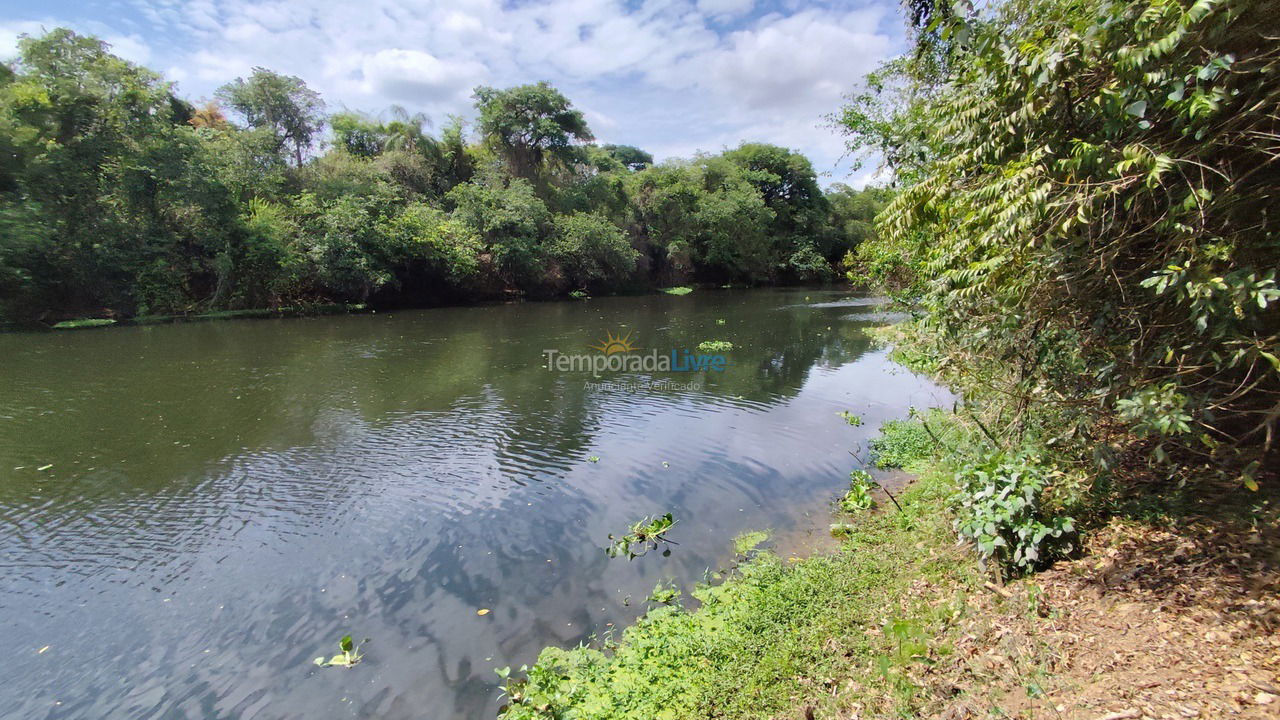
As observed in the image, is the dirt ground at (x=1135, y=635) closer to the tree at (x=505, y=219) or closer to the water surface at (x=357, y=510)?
Result: the water surface at (x=357, y=510)

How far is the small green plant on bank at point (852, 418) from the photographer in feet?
35.4

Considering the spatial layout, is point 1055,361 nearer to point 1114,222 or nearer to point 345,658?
point 1114,222

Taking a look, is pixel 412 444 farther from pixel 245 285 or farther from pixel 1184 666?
pixel 245 285

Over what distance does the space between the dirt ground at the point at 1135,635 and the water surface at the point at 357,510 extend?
9.08 feet

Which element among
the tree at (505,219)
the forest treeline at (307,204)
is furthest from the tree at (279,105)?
the tree at (505,219)

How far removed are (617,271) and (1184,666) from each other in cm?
4199

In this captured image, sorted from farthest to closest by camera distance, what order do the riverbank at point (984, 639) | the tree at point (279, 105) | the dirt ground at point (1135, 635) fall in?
the tree at point (279, 105)
the riverbank at point (984, 639)
the dirt ground at point (1135, 635)

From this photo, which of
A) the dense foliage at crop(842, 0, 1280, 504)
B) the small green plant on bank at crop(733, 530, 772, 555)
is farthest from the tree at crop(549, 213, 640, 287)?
the dense foliage at crop(842, 0, 1280, 504)

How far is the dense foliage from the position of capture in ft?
10.0

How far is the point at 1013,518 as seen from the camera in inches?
176

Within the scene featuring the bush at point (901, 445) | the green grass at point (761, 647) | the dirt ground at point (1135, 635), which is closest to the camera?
the dirt ground at point (1135, 635)

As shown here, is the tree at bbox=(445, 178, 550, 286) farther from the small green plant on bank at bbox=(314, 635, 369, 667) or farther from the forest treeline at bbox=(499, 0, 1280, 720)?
the forest treeline at bbox=(499, 0, 1280, 720)

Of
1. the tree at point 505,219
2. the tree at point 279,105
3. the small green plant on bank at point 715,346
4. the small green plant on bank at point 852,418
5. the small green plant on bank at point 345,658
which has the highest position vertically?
the tree at point 279,105

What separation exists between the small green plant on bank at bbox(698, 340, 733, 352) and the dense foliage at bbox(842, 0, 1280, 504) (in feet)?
45.5
